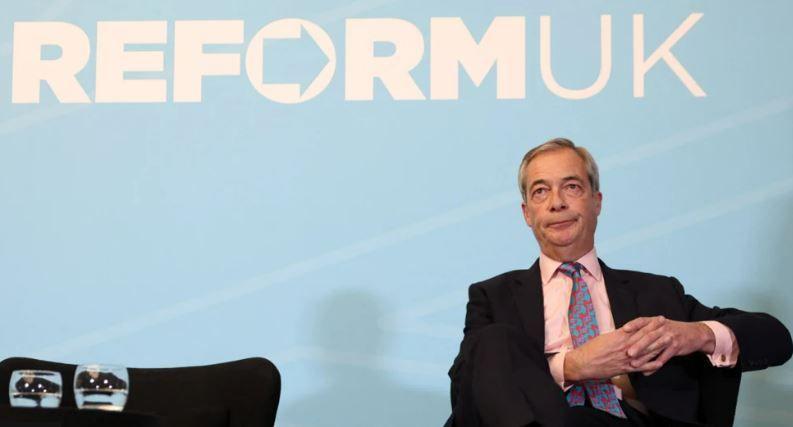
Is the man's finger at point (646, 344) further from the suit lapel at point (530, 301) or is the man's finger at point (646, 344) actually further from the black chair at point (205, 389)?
the black chair at point (205, 389)

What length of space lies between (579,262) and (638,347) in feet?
1.56

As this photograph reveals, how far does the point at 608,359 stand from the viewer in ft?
8.48

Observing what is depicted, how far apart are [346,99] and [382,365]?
835 mm

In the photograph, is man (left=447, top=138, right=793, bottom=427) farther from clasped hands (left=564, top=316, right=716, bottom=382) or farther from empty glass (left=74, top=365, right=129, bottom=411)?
empty glass (left=74, top=365, right=129, bottom=411)

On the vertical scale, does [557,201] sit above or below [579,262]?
above

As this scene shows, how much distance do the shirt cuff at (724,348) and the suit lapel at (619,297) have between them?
269mm

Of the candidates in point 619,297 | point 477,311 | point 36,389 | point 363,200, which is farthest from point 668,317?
point 36,389

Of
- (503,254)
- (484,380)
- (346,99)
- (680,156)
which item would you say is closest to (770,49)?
(680,156)

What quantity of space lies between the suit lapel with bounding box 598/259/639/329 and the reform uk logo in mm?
801

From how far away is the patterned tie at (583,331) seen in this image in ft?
8.97

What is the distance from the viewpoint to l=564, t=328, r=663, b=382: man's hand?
8.44 feet

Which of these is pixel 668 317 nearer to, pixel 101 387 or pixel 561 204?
pixel 561 204

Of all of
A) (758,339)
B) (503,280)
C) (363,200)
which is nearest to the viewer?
(758,339)

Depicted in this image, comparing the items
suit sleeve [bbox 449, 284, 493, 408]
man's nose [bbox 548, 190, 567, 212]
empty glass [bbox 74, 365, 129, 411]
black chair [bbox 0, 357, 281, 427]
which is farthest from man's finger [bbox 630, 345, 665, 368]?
empty glass [bbox 74, 365, 129, 411]
